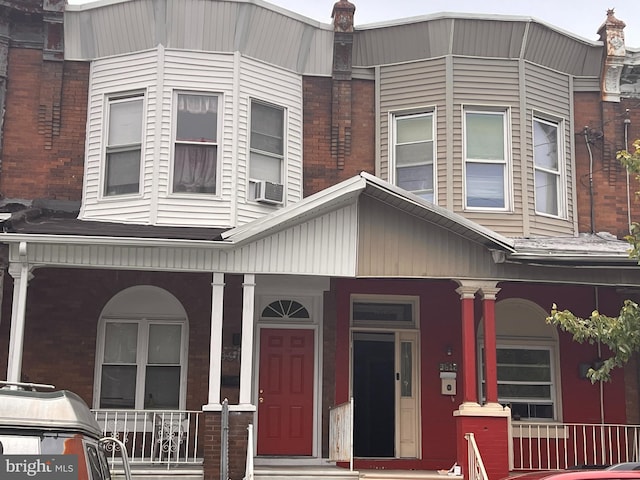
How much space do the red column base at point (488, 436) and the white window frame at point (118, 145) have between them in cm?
614

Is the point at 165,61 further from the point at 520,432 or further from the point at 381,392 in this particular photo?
the point at 520,432

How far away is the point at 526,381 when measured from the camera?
47.4 feet

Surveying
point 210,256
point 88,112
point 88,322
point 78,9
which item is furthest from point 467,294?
point 78,9

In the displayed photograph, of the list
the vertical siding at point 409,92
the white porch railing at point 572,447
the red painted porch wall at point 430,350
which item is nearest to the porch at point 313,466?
the white porch railing at point 572,447

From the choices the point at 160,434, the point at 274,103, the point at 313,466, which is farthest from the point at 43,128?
the point at 313,466

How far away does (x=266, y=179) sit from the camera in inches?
567

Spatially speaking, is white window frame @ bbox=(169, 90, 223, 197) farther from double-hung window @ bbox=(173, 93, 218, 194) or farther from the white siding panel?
the white siding panel

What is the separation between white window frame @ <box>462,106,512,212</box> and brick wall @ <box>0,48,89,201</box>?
6380mm

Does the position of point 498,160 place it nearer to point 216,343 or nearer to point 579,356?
point 579,356

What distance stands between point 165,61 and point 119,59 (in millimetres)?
836

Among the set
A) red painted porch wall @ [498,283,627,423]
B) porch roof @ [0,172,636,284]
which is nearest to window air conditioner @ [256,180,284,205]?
porch roof @ [0,172,636,284]

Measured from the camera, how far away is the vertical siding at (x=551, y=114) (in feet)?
48.1

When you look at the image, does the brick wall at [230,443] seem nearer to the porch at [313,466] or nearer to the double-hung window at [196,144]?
the porch at [313,466]

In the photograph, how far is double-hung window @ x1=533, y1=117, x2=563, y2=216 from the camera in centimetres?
1498
